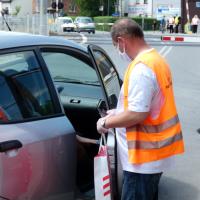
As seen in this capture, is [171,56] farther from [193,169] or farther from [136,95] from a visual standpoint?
[136,95]

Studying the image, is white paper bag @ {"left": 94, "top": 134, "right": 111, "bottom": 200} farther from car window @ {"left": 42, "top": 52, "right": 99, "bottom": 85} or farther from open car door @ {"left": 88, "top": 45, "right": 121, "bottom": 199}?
car window @ {"left": 42, "top": 52, "right": 99, "bottom": 85}

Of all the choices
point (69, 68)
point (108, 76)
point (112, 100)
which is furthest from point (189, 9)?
point (112, 100)

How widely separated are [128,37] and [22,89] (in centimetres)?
75

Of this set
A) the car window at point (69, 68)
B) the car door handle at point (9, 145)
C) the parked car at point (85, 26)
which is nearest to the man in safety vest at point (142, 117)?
the car door handle at point (9, 145)

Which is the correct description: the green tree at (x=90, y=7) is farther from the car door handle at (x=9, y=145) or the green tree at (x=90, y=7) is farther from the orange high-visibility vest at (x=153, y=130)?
the car door handle at (x=9, y=145)

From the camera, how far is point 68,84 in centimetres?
527

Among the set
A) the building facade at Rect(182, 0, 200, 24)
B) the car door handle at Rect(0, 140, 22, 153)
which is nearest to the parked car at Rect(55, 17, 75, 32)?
the building facade at Rect(182, 0, 200, 24)

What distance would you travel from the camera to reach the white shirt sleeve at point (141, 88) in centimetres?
339

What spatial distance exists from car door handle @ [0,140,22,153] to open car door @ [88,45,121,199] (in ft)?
2.43

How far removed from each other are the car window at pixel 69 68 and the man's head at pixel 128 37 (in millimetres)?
684

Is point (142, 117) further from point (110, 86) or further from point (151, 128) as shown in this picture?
point (110, 86)

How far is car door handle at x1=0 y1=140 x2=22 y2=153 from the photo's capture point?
10.5 ft

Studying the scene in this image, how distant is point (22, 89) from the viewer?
3.68 metres

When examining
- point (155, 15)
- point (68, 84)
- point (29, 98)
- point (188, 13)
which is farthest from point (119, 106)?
point (155, 15)
